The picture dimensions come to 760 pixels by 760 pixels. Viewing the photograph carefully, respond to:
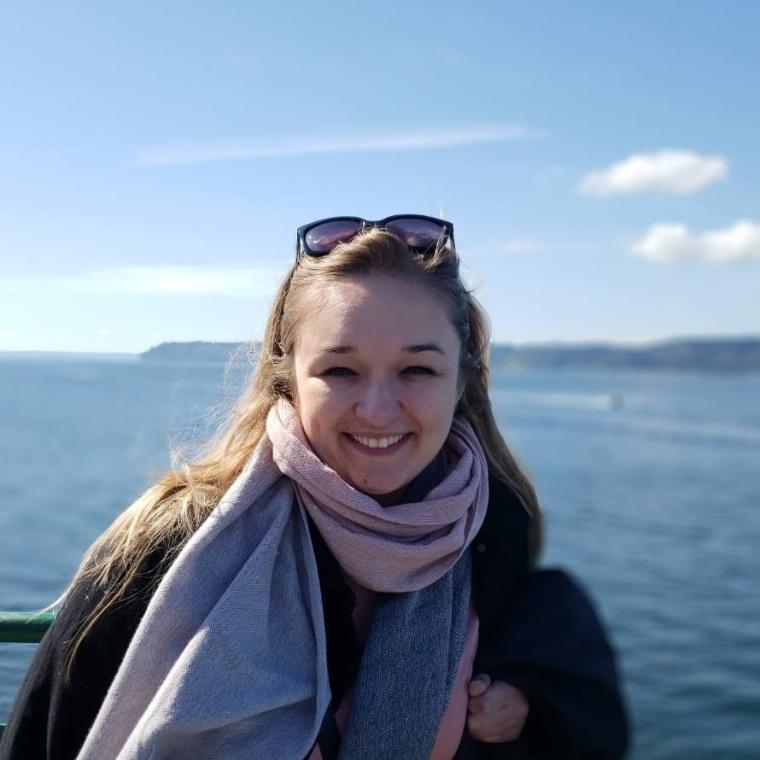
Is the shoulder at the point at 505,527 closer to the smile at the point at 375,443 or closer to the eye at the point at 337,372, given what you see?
the smile at the point at 375,443

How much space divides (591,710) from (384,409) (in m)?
0.90

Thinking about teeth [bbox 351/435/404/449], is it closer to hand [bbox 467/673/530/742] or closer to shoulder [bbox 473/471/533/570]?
shoulder [bbox 473/471/533/570]

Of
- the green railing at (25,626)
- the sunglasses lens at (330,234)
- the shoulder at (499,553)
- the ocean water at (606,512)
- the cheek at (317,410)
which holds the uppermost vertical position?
the sunglasses lens at (330,234)

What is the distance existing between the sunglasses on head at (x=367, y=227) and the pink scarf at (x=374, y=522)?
42 cm

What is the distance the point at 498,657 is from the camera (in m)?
2.51

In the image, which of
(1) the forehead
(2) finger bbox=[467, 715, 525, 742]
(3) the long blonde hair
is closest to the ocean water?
(3) the long blonde hair

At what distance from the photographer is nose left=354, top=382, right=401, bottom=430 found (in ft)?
7.86

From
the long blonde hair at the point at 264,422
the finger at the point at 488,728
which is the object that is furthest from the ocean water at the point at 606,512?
the finger at the point at 488,728

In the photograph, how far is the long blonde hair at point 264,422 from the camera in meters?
2.40

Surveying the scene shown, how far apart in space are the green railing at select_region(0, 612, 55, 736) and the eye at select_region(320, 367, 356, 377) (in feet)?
3.09

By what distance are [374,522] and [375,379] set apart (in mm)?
348

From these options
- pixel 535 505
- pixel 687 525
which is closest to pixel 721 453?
pixel 687 525

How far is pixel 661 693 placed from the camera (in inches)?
595

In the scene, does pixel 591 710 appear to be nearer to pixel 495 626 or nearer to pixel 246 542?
pixel 495 626
